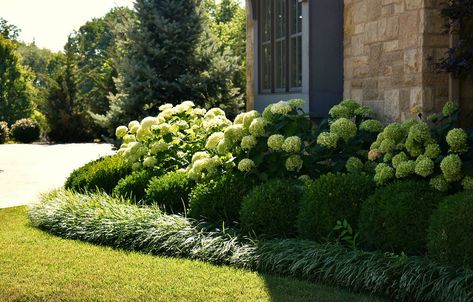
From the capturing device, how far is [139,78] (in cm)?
1213

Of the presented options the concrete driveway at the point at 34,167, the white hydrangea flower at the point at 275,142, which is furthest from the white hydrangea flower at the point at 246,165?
the concrete driveway at the point at 34,167

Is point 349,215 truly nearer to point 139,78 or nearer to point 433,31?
point 433,31

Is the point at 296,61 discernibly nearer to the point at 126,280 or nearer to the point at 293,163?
the point at 293,163

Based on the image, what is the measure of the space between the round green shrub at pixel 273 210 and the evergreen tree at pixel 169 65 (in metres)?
6.28

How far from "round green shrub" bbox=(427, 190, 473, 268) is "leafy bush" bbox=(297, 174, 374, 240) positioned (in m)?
0.85

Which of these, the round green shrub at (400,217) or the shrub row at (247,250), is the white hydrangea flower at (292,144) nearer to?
the shrub row at (247,250)

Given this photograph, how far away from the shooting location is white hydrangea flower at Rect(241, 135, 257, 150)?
6488mm

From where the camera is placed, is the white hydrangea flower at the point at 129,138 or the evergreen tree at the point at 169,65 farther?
the evergreen tree at the point at 169,65

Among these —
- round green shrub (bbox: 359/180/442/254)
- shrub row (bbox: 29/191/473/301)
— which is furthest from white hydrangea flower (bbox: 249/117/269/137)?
round green shrub (bbox: 359/180/442/254)

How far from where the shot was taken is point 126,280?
493 centimetres

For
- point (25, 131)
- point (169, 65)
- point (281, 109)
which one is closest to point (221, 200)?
point (281, 109)

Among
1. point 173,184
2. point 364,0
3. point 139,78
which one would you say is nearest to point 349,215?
point 173,184

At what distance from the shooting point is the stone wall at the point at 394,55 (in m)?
5.91

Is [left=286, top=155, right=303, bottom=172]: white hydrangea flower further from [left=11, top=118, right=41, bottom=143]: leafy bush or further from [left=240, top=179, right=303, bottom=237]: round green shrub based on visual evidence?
[left=11, top=118, right=41, bottom=143]: leafy bush
